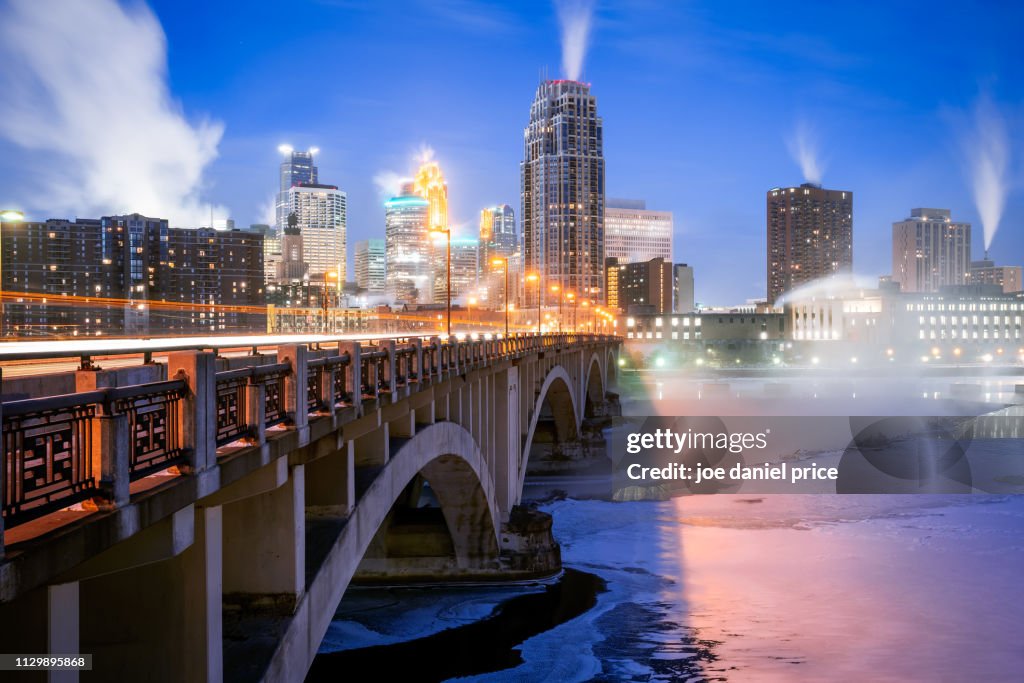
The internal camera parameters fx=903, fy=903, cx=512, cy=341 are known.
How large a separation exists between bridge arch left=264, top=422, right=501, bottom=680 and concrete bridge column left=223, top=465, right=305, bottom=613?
1.23ft

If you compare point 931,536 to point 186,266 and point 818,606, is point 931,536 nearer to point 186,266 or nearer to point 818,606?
point 818,606

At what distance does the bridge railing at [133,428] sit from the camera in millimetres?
5438

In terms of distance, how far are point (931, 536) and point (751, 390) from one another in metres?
96.9

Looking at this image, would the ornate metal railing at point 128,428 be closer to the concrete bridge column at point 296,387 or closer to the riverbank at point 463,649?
the concrete bridge column at point 296,387

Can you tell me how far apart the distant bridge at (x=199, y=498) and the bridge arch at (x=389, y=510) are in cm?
6

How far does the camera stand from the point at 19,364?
13406 mm

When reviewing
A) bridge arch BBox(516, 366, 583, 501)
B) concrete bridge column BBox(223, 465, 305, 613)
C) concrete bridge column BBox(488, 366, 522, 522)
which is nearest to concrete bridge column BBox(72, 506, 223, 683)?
concrete bridge column BBox(223, 465, 305, 613)

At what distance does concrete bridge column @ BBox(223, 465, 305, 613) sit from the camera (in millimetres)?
10375

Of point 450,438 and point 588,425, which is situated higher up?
point 450,438

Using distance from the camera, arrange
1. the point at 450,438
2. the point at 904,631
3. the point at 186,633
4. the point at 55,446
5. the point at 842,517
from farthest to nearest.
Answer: the point at 842,517, the point at 904,631, the point at 450,438, the point at 186,633, the point at 55,446

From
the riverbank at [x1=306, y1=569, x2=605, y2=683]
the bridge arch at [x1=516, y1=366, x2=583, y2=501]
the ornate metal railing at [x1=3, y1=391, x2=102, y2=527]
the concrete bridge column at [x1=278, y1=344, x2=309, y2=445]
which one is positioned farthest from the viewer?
the bridge arch at [x1=516, y1=366, x2=583, y2=501]

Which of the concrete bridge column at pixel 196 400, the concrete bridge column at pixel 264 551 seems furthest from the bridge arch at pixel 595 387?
the concrete bridge column at pixel 196 400

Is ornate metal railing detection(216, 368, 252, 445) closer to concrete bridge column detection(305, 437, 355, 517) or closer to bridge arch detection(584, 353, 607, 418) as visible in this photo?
concrete bridge column detection(305, 437, 355, 517)

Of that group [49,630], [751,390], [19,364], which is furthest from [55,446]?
[751,390]
